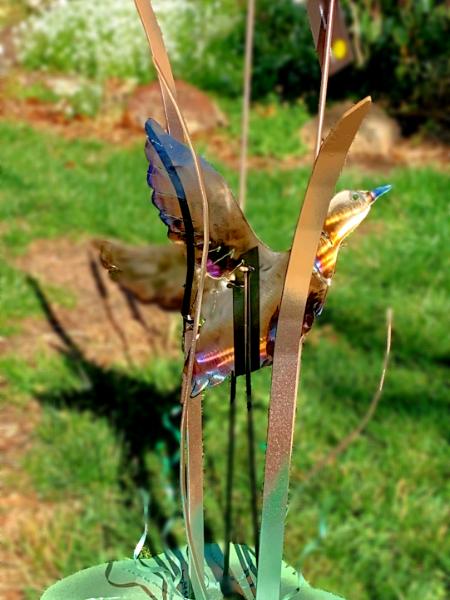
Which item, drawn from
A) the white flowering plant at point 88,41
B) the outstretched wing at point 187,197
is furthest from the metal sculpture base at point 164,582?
the white flowering plant at point 88,41

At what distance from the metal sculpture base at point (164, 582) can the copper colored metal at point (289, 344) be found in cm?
8

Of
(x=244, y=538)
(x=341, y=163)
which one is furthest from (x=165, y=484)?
(x=341, y=163)

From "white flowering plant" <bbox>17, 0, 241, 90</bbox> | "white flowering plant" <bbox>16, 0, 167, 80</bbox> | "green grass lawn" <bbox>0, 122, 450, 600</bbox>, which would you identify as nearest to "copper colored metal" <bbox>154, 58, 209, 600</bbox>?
Result: "green grass lawn" <bbox>0, 122, 450, 600</bbox>

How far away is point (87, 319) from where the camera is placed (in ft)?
12.1

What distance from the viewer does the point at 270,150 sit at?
599 cm

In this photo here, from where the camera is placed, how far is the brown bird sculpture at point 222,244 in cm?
88

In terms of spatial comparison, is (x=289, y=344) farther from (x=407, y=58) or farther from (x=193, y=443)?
(x=407, y=58)

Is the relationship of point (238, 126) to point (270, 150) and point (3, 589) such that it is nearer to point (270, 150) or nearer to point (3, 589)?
point (270, 150)

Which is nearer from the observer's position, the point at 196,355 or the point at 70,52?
the point at 196,355

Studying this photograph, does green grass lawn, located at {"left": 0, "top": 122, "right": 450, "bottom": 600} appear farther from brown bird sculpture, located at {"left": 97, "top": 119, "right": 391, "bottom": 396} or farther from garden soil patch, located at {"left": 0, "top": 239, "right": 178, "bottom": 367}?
brown bird sculpture, located at {"left": 97, "top": 119, "right": 391, "bottom": 396}

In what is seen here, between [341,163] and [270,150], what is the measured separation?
521 cm

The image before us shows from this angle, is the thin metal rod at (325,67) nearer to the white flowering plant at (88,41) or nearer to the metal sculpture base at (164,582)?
the metal sculpture base at (164,582)

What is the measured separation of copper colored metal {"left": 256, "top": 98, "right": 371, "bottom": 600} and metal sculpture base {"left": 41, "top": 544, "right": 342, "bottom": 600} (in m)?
0.08

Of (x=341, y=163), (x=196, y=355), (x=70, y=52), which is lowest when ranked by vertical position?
(x=70, y=52)
